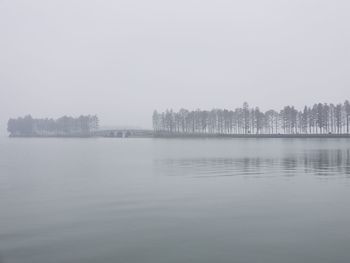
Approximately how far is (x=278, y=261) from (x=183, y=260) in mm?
2282

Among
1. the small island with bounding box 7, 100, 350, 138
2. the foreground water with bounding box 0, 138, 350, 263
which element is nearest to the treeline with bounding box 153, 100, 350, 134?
the small island with bounding box 7, 100, 350, 138

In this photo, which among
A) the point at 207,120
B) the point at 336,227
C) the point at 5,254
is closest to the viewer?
the point at 5,254

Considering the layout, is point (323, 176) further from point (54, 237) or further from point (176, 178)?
point (54, 237)

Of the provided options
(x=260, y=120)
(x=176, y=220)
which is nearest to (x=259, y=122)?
(x=260, y=120)

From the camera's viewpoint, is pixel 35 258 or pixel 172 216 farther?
pixel 172 216

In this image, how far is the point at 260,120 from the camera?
16538 cm

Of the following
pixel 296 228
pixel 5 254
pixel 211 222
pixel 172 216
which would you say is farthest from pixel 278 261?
pixel 5 254

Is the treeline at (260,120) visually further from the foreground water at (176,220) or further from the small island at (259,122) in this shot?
the foreground water at (176,220)

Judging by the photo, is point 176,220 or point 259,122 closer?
point 176,220

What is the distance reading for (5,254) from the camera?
10633 mm

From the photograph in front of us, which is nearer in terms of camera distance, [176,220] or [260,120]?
[176,220]

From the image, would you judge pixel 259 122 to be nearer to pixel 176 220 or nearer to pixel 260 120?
pixel 260 120

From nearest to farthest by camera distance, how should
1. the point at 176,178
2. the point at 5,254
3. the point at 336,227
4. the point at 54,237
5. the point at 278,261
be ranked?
the point at 278,261 → the point at 5,254 → the point at 54,237 → the point at 336,227 → the point at 176,178

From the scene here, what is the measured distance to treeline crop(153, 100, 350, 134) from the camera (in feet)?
478
